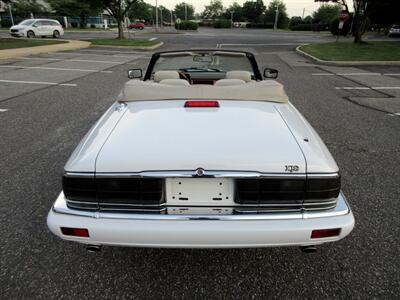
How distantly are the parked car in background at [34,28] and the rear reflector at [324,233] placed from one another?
28.7 metres

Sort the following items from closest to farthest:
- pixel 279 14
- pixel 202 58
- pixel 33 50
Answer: pixel 202 58 < pixel 33 50 < pixel 279 14

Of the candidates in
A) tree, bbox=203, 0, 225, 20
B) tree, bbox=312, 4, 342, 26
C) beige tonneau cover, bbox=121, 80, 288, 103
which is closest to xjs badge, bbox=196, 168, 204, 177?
beige tonneau cover, bbox=121, 80, 288, 103

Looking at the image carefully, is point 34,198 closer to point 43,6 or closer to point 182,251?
point 182,251

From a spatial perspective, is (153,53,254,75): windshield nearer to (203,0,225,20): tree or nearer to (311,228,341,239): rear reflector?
(311,228,341,239): rear reflector

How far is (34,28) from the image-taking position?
25.1 m

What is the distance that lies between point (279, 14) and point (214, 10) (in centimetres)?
5388

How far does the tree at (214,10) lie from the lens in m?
133

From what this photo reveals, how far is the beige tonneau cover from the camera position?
266 cm

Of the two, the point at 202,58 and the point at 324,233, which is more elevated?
the point at 202,58

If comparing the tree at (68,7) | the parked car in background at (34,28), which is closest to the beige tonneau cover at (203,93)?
the parked car in background at (34,28)

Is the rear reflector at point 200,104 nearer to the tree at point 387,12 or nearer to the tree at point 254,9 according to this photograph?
the tree at point 387,12

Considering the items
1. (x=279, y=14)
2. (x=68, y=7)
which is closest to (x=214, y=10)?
(x=279, y=14)

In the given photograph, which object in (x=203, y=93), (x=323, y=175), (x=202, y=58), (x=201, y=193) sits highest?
(x=202, y=58)

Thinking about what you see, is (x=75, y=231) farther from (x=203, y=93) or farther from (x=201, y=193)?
(x=203, y=93)
